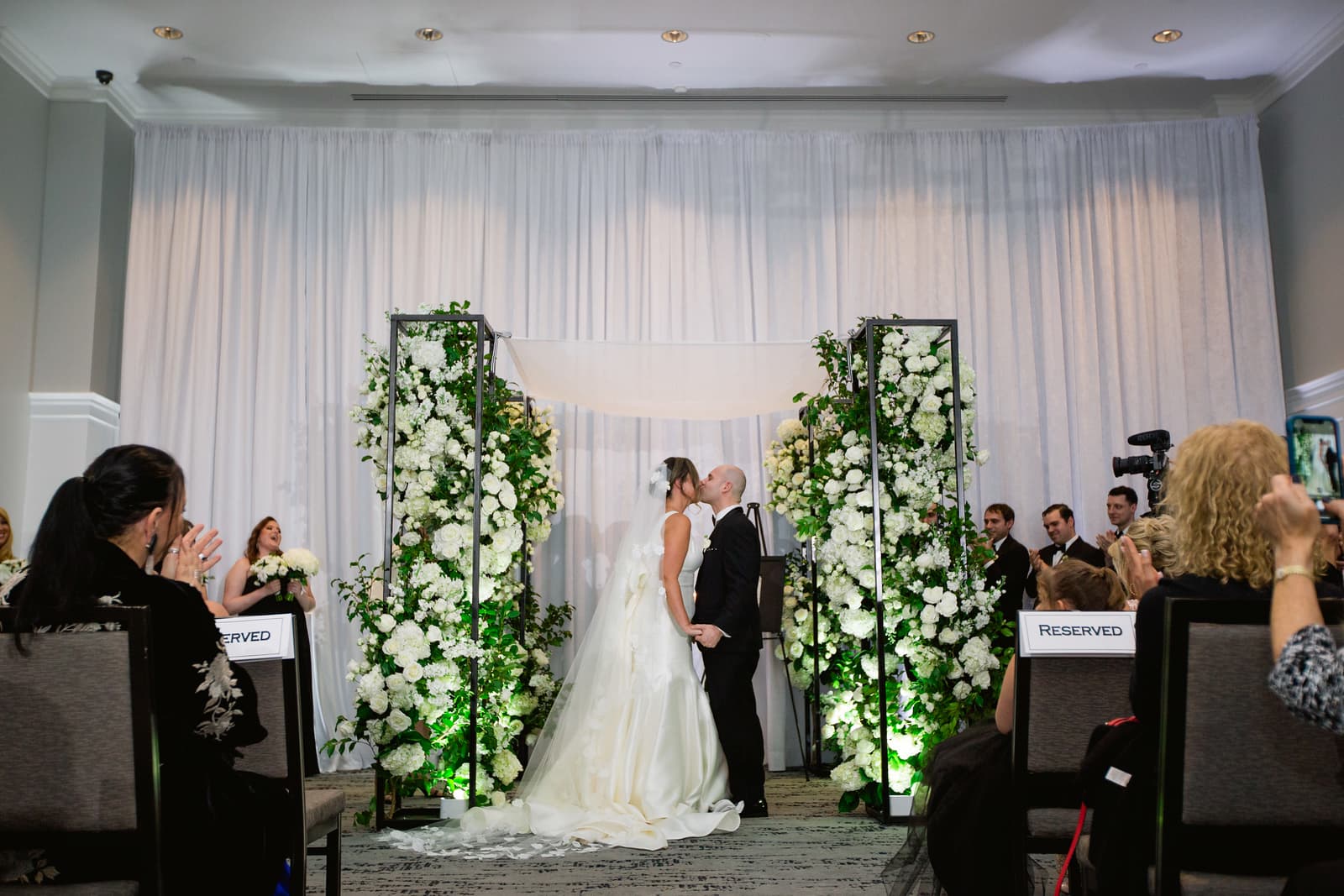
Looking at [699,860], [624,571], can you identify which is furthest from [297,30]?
[699,860]

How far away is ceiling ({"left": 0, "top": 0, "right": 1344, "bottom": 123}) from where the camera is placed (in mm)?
6488

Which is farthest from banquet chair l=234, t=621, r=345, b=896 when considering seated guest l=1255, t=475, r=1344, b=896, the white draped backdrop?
the white draped backdrop

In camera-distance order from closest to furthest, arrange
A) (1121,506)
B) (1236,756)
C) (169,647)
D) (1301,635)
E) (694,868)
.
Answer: (1301,635) → (1236,756) → (169,647) → (694,868) → (1121,506)

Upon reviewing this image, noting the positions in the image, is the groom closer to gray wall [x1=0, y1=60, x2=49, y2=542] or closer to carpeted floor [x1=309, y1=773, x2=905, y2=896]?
carpeted floor [x1=309, y1=773, x2=905, y2=896]

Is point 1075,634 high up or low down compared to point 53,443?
down

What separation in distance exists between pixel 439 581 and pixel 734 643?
1513mm

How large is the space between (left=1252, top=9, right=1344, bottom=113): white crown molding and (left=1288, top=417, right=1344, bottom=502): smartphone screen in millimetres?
6135

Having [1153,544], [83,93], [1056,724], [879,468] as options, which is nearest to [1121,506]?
[879,468]

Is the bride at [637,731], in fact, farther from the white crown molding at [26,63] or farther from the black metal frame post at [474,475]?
the white crown molding at [26,63]

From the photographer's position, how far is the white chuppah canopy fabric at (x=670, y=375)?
5.71 meters

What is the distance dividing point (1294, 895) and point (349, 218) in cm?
730

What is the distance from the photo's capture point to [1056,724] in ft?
9.93

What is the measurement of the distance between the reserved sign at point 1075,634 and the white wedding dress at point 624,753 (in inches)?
87.9

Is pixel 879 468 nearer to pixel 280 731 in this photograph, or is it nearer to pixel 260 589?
pixel 280 731
